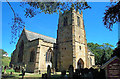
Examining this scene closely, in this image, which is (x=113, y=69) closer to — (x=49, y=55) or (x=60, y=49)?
(x=49, y=55)

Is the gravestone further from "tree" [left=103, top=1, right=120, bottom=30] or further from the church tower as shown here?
the church tower

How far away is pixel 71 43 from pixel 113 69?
43.9 ft

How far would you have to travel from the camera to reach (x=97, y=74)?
11328 millimetres

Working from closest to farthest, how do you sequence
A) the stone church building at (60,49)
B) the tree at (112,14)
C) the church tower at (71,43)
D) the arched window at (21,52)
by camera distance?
the tree at (112,14)
the stone church building at (60,49)
the church tower at (71,43)
the arched window at (21,52)

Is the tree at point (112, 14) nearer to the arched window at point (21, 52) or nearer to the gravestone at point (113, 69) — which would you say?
the gravestone at point (113, 69)

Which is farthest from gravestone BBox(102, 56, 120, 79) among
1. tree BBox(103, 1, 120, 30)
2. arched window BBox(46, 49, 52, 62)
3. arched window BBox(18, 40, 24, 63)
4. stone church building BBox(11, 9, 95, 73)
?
arched window BBox(18, 40, 24, 63)

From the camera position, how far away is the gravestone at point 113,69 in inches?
352

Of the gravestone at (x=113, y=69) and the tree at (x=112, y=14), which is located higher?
the tree at (x=112, y=14)

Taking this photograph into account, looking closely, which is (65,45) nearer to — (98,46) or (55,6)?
(55,6)

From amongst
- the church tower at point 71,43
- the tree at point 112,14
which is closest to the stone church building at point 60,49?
the church tower at point 71,43

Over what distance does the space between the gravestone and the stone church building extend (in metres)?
11.3

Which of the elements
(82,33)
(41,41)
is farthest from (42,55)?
(82,33)

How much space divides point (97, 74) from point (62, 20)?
59.0 feet

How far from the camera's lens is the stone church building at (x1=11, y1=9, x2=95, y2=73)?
2053cm
